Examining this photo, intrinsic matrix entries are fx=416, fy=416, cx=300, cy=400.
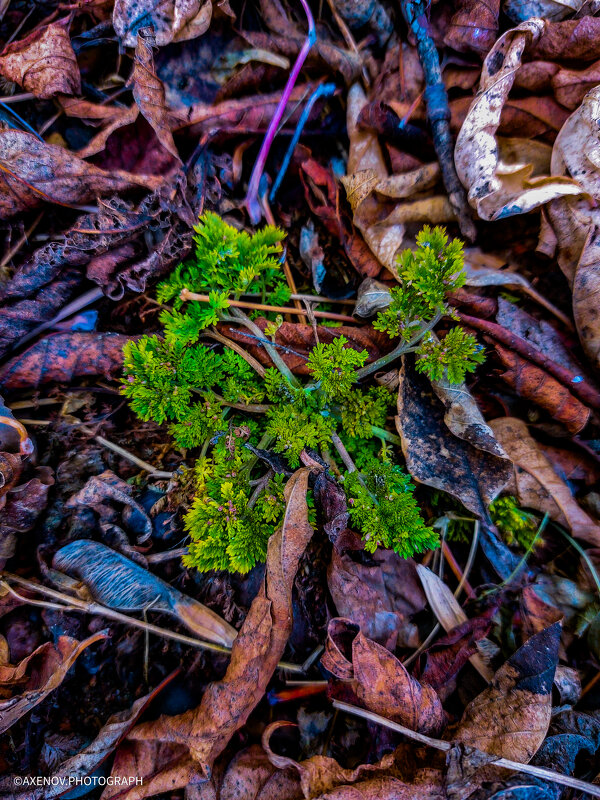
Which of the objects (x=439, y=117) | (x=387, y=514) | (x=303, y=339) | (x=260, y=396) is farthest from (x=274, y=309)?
(x=439, y=117)

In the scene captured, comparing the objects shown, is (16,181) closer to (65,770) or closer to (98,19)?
(98,19)

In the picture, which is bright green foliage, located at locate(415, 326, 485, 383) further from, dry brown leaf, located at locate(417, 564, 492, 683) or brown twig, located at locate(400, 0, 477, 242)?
dry brown leaf, located at locate(417, 564, 492, 683)

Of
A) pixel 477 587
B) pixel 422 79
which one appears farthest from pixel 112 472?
pixel 422 79

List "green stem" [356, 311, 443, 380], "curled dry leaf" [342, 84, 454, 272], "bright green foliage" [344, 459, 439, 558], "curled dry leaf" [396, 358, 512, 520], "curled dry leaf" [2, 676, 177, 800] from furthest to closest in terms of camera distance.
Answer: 1. "curled dry leaf" [342, 84, 454, 272]
2. "curled dry leaf" [396, 358, 512, 520]
3. "green stem" [356, 311, 443, 380]
4. "bright green foliage" [344, 459, 439, 558]
5. "curled dry leaf" [2, 676, 177, 800]

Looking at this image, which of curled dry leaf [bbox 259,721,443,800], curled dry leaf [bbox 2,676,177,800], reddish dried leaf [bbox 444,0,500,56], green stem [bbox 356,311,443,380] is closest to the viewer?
curled dry leaf [bbox 259,721,443,800]

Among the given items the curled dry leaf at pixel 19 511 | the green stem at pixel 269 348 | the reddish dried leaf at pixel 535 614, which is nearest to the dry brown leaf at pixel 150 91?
the green stem at pixel 269 348

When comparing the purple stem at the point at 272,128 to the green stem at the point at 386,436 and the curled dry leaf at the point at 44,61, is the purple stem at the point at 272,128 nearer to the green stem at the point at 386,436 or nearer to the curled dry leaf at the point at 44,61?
the curled dry leaf at the point at 44,61

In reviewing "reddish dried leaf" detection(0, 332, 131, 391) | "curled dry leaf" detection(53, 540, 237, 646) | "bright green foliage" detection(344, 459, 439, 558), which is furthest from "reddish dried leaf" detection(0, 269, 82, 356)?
"bright green foliage" detection(344, 459, 439, 558)
